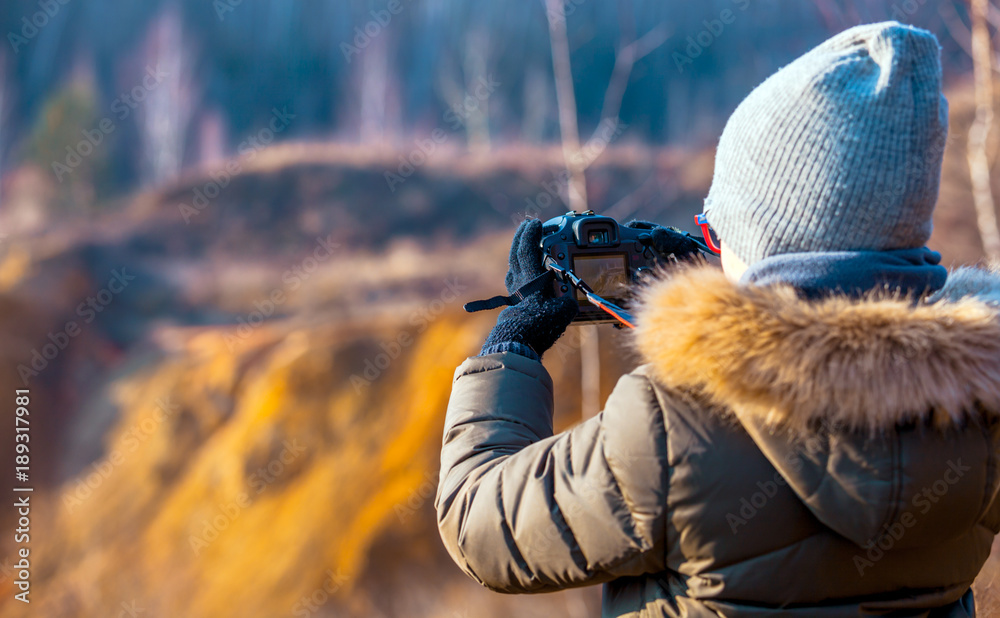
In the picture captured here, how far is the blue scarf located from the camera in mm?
876

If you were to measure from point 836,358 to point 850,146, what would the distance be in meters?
0.25

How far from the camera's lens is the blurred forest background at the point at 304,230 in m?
6.47

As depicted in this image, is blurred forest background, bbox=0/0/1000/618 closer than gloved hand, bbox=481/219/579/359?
No

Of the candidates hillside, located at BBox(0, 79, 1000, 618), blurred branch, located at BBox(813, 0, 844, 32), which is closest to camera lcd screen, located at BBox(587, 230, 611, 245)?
hillside, located at BBox(0, 79, 1000, 618)

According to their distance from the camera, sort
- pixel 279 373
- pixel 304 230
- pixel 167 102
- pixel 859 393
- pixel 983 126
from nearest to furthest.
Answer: pixel 859 393, pixel 983 126, pixel 279 373, pixel 304 230, pixel 167 102

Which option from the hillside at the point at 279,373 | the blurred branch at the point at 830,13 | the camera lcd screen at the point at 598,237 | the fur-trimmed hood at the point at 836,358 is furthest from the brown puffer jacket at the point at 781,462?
the blurred branch at the point at 830,13

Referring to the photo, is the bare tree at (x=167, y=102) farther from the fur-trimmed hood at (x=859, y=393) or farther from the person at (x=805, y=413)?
the fur-trimmed hood at (x=859, y=393)

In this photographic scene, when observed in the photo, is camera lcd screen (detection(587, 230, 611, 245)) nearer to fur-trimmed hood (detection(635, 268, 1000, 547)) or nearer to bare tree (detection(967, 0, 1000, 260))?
fur-trimmed hood (detection(635, 268, 1000, 547))

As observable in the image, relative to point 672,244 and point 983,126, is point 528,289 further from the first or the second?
point 983,126

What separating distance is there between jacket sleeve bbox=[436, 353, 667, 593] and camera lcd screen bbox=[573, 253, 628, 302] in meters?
0.56

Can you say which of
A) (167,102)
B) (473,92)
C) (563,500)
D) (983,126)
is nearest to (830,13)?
(983,126)

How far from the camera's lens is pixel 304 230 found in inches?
378

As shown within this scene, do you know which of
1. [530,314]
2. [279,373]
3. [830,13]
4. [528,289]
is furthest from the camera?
[279,373]

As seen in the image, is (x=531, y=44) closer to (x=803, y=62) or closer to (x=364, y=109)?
(x=364, y=109)
